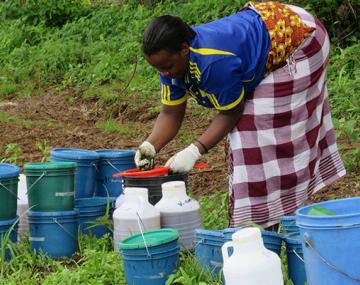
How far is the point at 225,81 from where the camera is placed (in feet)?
13.0

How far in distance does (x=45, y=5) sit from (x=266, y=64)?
10.8 m

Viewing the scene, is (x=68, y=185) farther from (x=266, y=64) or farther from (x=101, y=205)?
(x=266, y=64)

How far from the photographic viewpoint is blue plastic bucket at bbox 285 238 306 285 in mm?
3572

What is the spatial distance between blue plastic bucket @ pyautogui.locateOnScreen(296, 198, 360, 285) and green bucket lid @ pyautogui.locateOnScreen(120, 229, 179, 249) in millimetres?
849

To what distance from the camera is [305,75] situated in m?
4.20

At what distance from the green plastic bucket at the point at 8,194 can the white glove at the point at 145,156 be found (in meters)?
0.68

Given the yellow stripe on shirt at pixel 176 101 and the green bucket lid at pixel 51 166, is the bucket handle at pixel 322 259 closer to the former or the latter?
the yellow stripe on shirt at pixel 176 101

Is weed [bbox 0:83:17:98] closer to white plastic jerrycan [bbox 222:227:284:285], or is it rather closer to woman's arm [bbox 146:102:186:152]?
woman's arm [bbox 146:102:186:152]

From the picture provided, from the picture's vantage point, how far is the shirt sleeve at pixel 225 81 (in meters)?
3.95

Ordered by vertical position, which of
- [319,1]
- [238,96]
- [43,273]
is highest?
[319,1]

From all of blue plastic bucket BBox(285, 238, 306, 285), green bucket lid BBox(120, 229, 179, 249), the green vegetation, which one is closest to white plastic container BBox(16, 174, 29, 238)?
the green vegetation

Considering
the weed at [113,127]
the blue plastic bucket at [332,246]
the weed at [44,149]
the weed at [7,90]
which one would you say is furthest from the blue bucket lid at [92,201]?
the weed at [7,90]

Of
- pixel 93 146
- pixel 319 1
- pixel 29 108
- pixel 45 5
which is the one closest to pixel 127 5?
pixel 45 5

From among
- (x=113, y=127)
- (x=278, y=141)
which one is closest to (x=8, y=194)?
(x=278, y=141)
